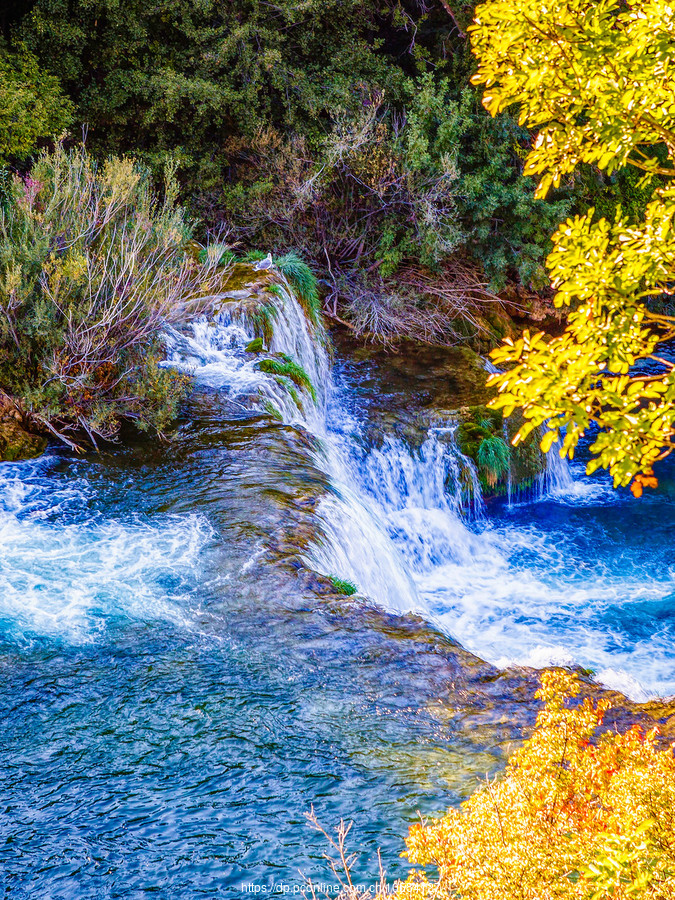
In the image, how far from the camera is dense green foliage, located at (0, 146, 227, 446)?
8055 millimetres

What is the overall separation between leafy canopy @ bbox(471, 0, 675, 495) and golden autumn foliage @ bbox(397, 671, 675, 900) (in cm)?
111

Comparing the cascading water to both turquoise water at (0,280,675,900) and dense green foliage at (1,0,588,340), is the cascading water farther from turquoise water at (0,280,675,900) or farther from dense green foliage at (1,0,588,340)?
dense green foliage at (1,0,588,340)

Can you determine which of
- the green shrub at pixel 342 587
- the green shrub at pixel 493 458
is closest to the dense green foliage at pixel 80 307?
the green shrub at pixel 342 587

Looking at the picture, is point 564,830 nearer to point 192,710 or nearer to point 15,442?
point 192,710

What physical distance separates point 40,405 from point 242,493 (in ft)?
8.59

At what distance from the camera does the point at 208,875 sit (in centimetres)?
400

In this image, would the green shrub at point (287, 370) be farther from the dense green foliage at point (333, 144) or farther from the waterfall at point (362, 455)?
the dense green foliage at point (333, 144)

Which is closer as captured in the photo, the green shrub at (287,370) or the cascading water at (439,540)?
the cascading water at (439,540)

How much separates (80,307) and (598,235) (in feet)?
21.0

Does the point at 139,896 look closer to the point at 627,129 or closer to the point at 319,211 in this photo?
the point at 627,129

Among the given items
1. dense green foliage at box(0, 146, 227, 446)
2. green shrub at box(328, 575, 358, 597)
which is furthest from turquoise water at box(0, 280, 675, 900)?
dense green foliage at box(0, 146, 227, 446)

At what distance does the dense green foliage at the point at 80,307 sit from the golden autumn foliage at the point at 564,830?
Answer: 21.1 feet

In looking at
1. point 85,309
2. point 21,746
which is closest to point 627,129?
point 21,746

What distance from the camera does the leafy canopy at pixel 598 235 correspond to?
280 centimetres
